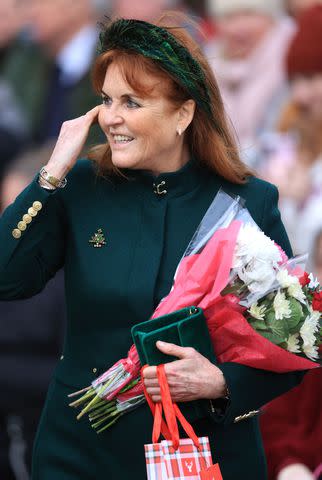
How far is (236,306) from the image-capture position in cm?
365

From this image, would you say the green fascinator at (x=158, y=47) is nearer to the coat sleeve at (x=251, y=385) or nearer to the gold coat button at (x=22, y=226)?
the coat sleeve at (x=251, y=385)

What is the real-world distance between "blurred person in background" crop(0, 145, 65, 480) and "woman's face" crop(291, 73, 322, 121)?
1.90m

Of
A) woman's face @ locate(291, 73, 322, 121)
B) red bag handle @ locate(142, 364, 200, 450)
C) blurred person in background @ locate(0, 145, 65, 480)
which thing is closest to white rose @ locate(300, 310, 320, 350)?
red bag handle @ locate(142, 364, 200, 450)

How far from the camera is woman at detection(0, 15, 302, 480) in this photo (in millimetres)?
3750

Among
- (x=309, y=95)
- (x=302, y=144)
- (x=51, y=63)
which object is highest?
(x=51, y=63)

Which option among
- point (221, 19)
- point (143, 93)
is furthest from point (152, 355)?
point (221, 19)

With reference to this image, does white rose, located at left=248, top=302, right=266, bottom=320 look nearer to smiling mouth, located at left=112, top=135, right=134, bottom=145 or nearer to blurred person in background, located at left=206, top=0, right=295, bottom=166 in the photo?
smiling mouth, located at left=112, top=135, right=134, bottom=145

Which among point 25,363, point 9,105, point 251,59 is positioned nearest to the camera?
point 25,363

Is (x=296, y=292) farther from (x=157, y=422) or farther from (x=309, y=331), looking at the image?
(x=157, y=422)

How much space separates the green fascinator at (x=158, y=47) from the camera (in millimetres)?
3730

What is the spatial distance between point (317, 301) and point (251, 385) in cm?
34

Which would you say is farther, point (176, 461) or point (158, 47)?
point (158, 47)

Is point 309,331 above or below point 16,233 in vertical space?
below

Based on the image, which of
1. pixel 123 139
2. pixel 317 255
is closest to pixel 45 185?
pixel 123 139
